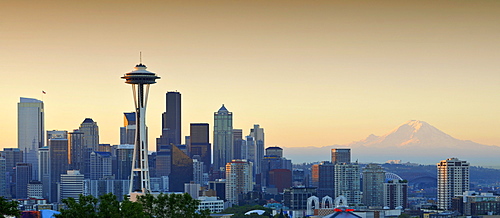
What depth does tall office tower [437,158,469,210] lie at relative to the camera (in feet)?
625

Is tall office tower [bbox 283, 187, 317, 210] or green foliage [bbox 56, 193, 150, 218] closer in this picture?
green foliage [bbox 56, 193, 150, 218]

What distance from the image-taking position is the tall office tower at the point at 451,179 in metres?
190

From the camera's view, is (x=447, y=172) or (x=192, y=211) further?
(x=447, y=172)

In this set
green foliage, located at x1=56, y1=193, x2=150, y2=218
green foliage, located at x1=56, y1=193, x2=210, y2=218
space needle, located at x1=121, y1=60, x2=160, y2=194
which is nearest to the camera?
green foliage, located at x1=56, y1=193, x2=150, y2=218

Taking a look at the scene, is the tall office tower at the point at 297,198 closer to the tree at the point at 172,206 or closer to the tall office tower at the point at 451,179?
the tall office tower at the point at 451,179

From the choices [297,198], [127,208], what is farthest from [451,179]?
[127,208]

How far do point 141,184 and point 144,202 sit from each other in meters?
70.0

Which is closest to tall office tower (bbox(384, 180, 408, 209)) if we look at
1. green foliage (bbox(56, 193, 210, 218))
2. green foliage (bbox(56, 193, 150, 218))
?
green foliage (bbox(56, 193, 210, 218))

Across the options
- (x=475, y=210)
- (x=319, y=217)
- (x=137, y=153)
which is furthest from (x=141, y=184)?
(x=475, y=210)

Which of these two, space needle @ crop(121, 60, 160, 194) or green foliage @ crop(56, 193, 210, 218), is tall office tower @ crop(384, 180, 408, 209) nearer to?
space needle @ crop(121, 60, 160, 194)

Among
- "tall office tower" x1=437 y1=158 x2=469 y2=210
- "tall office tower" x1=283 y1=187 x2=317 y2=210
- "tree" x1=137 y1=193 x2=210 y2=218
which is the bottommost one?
"tall office tower" x1=283 y1=187 x2=317 y2=210

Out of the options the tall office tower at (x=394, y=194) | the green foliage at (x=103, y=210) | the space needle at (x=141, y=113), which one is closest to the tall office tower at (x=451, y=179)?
the tall office tower at (x=394, y=194)

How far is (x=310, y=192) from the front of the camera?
193875mm

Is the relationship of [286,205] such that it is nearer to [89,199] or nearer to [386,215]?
[386,215]
